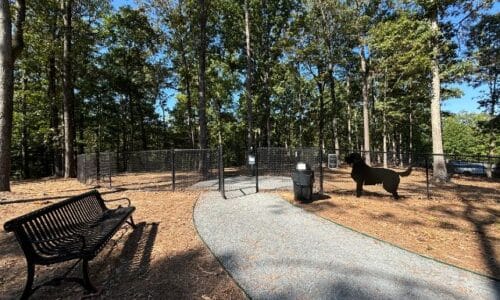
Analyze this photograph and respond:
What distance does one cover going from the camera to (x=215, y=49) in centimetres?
2214

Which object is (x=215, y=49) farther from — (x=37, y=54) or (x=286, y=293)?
(x=286, y=293)

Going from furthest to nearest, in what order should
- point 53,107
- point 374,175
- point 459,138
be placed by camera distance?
point 459,138 → point 53,107 → point 374,175

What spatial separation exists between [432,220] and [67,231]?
23.6 ft

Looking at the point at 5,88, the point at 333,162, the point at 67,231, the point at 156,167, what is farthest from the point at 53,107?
the point at 333,162

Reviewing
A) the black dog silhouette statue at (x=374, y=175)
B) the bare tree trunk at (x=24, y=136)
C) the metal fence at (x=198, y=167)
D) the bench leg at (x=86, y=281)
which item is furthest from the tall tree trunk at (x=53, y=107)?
the black dog silhouette statue at (x=374, y=175)

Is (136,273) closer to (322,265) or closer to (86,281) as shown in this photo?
(86,281)

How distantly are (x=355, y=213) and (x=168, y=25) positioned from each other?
18583mm

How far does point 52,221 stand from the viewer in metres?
3.90

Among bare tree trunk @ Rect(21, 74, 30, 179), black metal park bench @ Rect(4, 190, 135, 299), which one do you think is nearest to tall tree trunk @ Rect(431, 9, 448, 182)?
black metal park bench @ Rect(4, 190, 135, 299)

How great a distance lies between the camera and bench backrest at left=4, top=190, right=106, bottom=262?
3156 millimetres

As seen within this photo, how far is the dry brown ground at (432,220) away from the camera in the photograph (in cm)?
441

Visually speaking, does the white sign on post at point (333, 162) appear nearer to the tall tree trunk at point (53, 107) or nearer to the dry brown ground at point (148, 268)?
the dry brown ground at point (148, 268)

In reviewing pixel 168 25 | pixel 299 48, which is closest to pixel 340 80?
pixel 299 48

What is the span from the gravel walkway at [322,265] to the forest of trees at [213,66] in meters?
8.70
